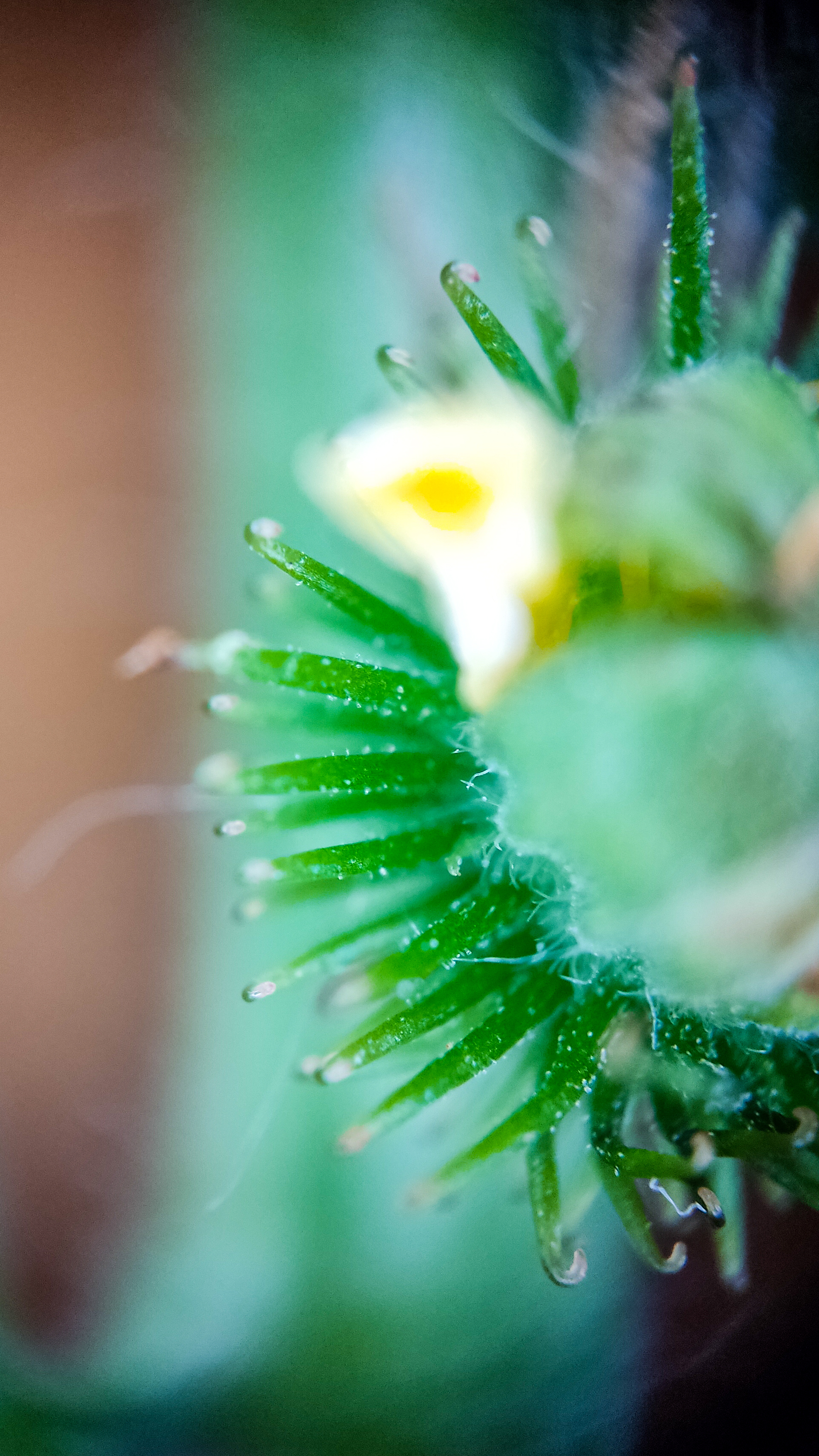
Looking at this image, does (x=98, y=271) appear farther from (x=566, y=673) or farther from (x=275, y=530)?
(x=566, y=673)

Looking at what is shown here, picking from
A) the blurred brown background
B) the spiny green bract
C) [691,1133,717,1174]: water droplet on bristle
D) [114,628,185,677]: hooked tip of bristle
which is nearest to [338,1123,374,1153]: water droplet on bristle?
the spiny green bract

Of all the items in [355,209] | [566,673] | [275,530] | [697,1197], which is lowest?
[697,1197]

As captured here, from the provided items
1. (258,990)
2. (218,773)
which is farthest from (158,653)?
(258,990)

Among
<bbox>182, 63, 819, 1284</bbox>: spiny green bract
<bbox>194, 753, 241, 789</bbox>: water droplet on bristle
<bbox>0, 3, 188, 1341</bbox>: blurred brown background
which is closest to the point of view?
<bbox>182, 63, 819, 1284</bbox>: spiny green bract

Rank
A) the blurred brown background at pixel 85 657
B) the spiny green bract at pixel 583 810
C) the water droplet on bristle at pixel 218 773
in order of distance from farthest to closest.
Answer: the blurred brown background at pixel 85 657 → the water droplet on bristle at pixel 218 773 → the spiny green bract at pixel 583 810

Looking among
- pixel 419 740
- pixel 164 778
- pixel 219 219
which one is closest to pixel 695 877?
pixel 419 740

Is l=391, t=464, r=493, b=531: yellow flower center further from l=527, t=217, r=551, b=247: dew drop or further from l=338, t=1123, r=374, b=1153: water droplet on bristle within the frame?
l=338, t=1123, r=374, b=1153: water droplet on bristle

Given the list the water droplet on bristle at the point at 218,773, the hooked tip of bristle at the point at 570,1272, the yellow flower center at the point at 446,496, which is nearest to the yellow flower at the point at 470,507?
the yellow flower center at the point at 446,496

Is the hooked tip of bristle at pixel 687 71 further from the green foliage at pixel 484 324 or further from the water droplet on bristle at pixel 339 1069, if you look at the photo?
the water droplet on bristle at pixel 339 1069
